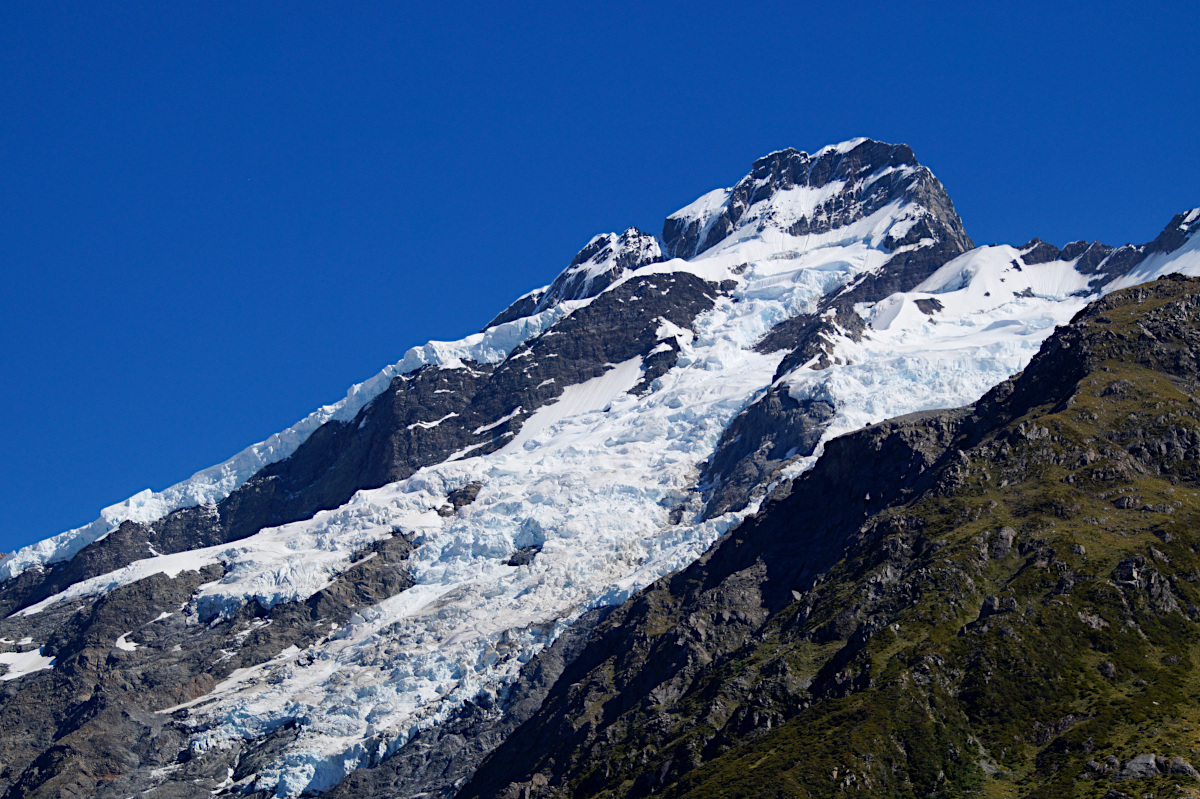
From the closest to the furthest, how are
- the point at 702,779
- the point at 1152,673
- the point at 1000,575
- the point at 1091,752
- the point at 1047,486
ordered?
the point at 1091,752 → the point at 1152,673 → the point at 702,779 → the point at 1000,575 → the point at 1047,486

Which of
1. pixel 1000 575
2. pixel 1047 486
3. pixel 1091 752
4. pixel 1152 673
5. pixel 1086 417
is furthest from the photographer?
pixel 1086 417

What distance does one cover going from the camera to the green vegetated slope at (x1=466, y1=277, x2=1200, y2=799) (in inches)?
4911

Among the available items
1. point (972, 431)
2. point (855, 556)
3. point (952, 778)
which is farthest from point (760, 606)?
point (952, 778)

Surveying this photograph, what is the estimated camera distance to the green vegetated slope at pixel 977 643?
12475 centimetres

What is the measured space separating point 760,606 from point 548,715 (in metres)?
35.6

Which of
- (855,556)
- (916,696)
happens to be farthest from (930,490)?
(916,696)

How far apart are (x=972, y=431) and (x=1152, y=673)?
2797 inches

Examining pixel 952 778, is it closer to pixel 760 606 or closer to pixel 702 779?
pixel 702 779

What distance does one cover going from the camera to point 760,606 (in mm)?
194500

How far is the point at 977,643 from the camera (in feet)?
455

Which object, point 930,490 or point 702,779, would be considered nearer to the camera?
point 702,779

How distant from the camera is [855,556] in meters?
174

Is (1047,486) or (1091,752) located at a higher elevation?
(1047,486)

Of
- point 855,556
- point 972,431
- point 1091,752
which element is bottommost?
point 1091,752
